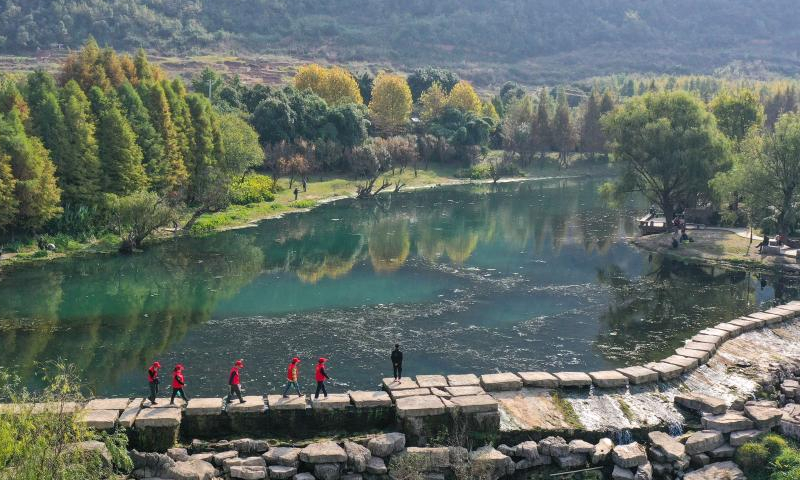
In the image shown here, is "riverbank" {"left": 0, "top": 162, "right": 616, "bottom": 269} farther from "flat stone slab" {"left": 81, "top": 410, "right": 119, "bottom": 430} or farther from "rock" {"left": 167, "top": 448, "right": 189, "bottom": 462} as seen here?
"rock" {"left": 167, "top": 448, "right": 189, "bottom": 462}

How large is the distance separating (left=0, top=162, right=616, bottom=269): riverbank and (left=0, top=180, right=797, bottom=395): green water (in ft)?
7.80

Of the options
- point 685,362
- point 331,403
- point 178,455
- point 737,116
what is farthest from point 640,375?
point 737,116

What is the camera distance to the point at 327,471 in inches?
953

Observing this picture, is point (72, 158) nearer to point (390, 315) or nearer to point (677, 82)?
point (390, 315)

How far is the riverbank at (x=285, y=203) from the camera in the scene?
58250 millimetres

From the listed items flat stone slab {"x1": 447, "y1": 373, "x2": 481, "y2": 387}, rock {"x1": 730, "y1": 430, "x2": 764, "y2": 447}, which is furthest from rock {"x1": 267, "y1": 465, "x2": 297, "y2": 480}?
rock {"x1": 730, "y1": 430, "x2": 764, "y2": 447}

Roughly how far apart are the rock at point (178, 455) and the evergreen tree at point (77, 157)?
43.6 metres

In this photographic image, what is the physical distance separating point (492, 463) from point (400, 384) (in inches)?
201

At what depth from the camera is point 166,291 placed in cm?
4959

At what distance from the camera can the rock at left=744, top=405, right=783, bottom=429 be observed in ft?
88.2

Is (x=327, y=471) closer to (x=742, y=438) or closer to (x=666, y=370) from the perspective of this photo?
(x=742, y=438)

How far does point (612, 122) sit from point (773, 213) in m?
15.7

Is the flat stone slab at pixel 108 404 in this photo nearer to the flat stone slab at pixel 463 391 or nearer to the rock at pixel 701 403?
the flat stone slab at pixel 463 391

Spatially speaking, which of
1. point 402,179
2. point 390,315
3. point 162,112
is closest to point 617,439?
point 390,315
